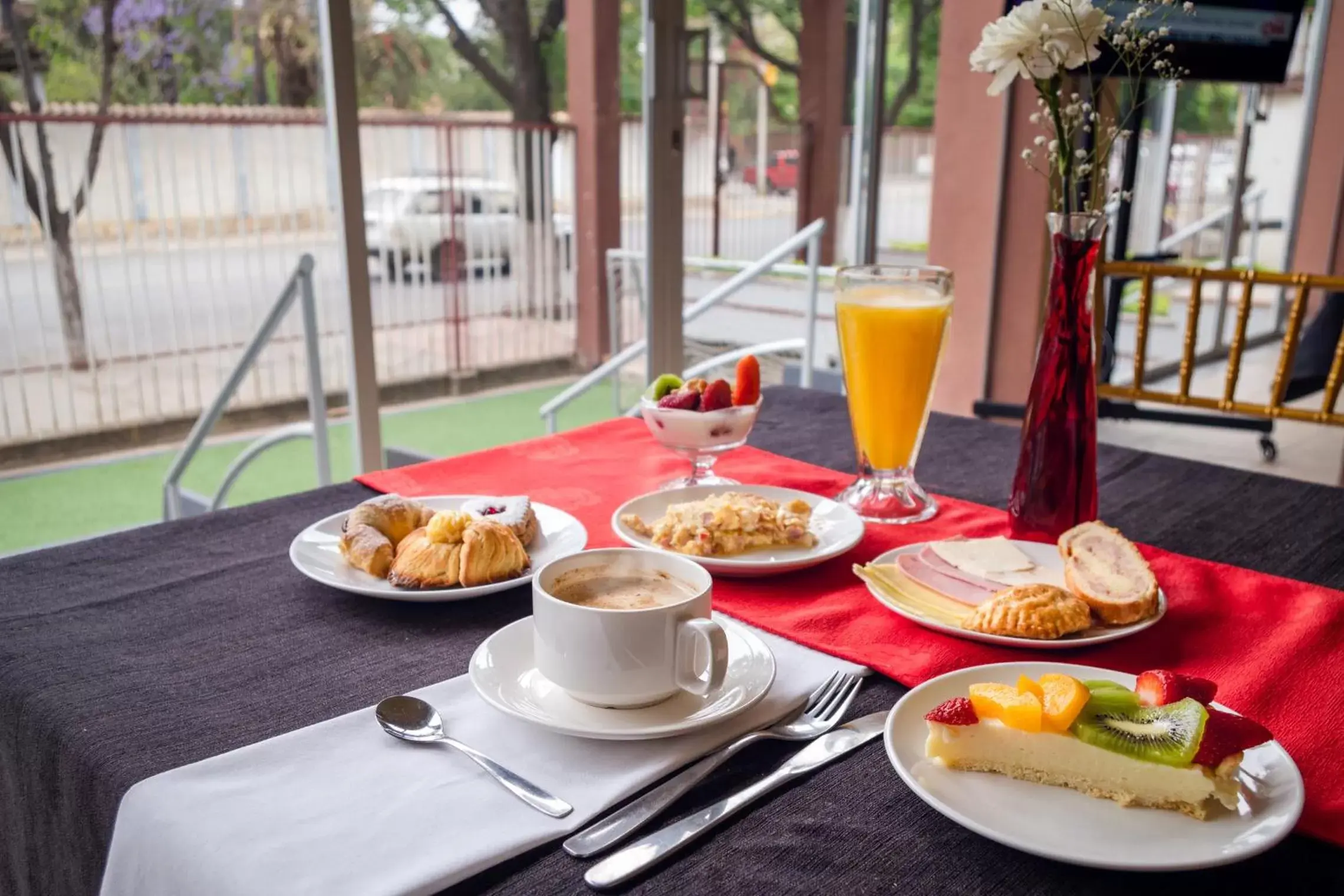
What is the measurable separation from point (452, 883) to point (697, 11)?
291 cm

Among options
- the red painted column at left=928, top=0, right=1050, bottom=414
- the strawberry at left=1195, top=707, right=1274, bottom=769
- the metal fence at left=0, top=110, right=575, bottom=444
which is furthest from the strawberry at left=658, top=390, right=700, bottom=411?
the red painted column at left=928, top=0, right=1050, bottom=414

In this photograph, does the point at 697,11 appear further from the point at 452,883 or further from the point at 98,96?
the point at 452,883

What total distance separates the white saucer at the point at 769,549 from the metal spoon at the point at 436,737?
0.25 meters

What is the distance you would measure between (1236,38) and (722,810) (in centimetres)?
299

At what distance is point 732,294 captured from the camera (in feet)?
10.8

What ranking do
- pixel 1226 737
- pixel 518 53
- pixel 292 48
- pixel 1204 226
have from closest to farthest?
pixel 1226 737
pixel 292 48
pixel 518 53
pixel 1204 226

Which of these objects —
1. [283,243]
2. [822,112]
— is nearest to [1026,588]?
[283,243]

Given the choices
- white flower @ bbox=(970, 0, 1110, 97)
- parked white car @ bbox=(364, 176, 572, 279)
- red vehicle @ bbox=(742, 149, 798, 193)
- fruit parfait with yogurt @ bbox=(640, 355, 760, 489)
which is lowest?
fruit parfait with yogurt @ bbox=(640, 355, 760, 489)

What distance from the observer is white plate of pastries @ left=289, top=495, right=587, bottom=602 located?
2.75ft

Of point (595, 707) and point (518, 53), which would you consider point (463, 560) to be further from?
point (518, 53)

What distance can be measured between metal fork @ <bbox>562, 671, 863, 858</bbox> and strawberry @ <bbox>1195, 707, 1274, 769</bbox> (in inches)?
8.3

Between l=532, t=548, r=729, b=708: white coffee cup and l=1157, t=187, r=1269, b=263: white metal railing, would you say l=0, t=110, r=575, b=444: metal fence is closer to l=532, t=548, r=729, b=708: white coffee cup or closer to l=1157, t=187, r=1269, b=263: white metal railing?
l=532, t=548, r=729, b=708: white coffee cup

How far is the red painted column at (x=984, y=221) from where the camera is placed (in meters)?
3.61

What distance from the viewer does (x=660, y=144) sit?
2734 millimetres
